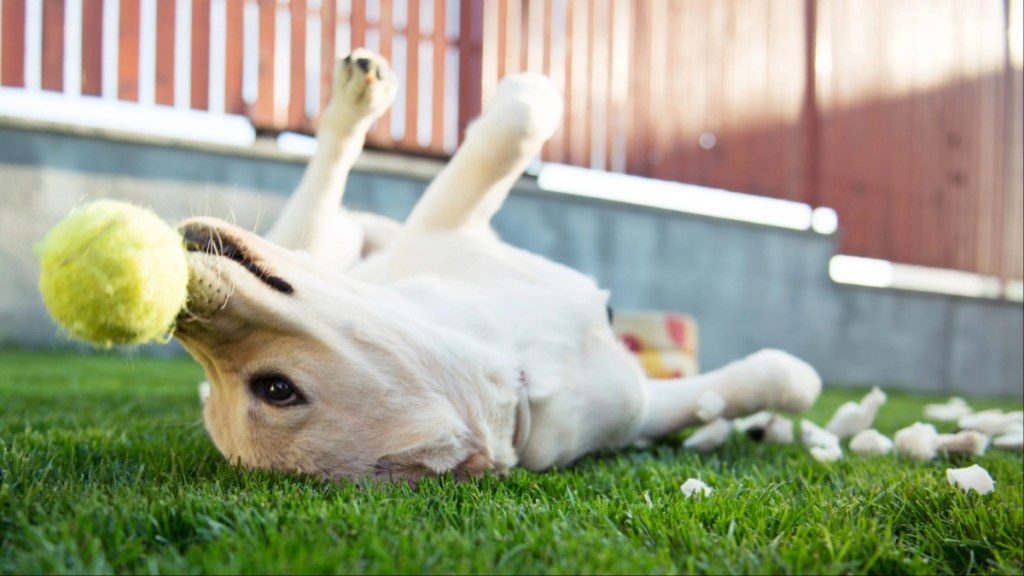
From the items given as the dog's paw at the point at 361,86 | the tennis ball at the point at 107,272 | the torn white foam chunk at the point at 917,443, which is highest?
the dog's paw at the point at 361,86

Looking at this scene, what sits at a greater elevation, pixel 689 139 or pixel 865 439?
pixel 689 139

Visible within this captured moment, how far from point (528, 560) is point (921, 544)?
Answer: 25.2 inches

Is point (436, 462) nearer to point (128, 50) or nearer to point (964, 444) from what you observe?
point (964, 444)

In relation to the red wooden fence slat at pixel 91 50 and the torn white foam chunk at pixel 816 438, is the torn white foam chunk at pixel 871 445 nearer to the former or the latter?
the torn white foam chunk at pixel 816 438

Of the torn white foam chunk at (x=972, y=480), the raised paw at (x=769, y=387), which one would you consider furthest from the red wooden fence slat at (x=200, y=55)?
the torn white foam chunk at (x=972, y=480)

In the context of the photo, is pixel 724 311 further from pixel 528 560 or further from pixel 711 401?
pixel 528 560

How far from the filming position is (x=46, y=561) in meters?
0.97

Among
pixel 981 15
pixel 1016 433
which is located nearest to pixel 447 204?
pixel 1016 433

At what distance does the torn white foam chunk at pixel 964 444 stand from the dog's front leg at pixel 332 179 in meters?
1.84

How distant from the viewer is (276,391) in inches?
60.3

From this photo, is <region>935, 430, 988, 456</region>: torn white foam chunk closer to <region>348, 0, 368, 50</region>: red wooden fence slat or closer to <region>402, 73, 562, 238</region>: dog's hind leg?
<region>402, 73, 562, 238</region>: dog's hind leg

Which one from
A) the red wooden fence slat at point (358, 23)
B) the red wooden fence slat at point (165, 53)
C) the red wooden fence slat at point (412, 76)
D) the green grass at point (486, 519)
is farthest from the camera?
the red wooden fence slat at point (412, 76)

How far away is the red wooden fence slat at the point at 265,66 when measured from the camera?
211 inches

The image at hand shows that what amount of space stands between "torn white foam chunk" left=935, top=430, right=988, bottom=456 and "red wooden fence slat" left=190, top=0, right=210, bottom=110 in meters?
4.56
